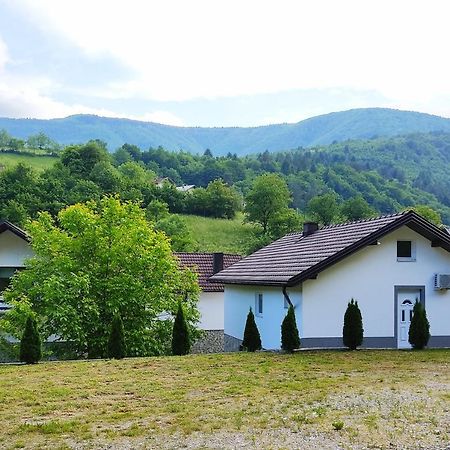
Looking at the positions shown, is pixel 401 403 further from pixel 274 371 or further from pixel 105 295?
pixel 105 295

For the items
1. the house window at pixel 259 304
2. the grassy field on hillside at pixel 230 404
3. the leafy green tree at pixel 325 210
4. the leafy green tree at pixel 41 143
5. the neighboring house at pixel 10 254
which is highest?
the leafy green tree at pixel 41 143

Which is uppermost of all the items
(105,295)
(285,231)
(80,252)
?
(285,231)

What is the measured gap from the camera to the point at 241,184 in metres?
126

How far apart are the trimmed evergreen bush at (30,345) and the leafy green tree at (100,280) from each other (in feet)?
6.02

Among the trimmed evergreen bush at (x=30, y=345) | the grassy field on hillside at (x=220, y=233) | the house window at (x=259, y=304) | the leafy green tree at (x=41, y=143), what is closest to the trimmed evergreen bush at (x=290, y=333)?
the house window at (x=259, y=304)

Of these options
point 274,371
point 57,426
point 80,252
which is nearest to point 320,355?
point 274,371

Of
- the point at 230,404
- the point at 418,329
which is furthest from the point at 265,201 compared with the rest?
the point at 230,404

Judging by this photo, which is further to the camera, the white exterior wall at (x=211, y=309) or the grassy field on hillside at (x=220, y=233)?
the grassy field on hillside at (x=220, y=233)

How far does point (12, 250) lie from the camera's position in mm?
27344

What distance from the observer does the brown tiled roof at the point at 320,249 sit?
821 inches

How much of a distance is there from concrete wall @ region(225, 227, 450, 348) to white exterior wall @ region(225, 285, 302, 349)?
6 centimetres

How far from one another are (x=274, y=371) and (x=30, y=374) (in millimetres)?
6021

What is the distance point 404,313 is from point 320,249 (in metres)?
3.45

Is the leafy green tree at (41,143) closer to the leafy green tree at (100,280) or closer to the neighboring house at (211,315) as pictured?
the neighboring house at (211,315)
